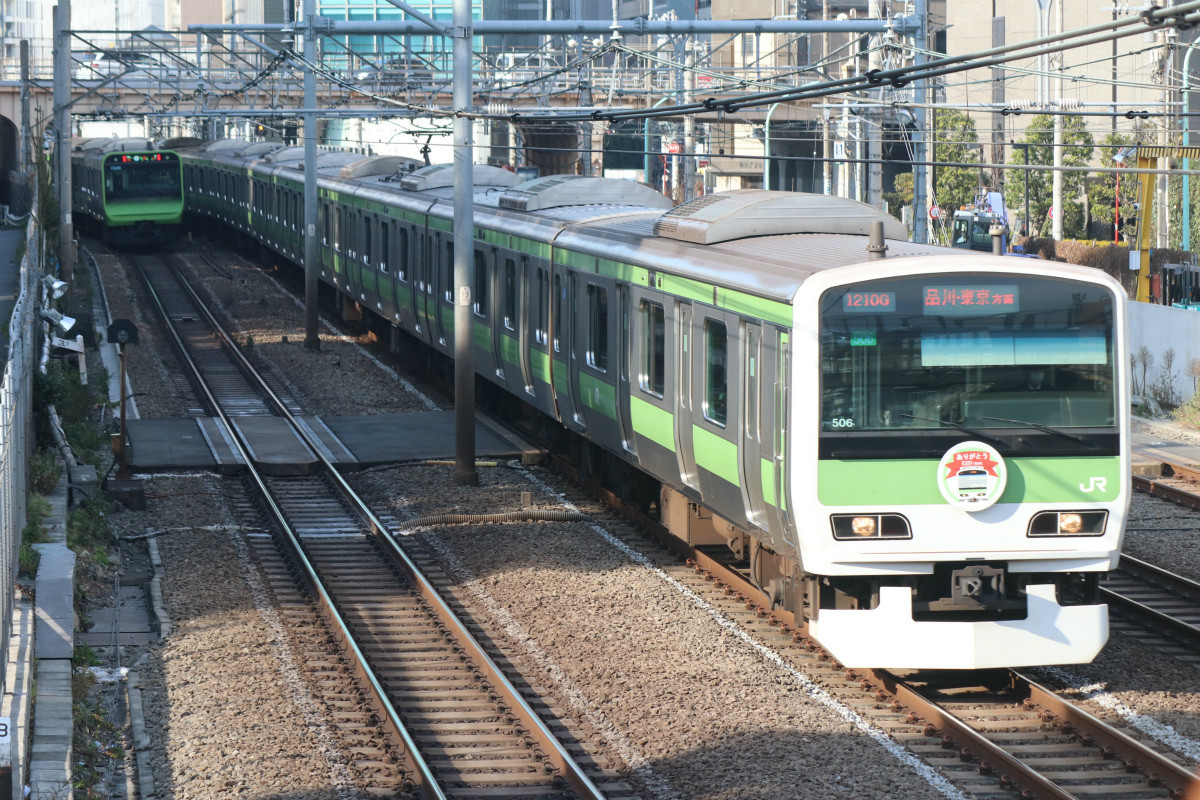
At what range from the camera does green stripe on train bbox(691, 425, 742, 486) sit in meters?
10.5

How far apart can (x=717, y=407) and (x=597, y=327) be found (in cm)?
338

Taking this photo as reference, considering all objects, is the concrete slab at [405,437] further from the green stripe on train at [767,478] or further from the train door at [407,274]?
the green stripe on train at [767,478]

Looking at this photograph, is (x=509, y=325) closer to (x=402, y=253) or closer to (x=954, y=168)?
(x=402, y=253)

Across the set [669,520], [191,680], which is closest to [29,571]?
[191,680]

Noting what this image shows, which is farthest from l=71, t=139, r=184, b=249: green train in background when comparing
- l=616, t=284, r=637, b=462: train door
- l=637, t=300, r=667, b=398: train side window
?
l=637, t=300, r=667, b=398: train side window

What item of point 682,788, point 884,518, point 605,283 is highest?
point 605,283

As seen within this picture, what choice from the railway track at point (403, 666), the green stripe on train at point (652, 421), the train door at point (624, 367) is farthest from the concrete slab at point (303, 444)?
the green stripe on train at point (652, 421)

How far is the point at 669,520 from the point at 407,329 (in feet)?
34.5

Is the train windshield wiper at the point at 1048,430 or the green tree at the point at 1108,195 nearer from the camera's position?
the train windshield wiper at the point at 1048,430

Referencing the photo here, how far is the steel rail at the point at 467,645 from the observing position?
8234 millimetres

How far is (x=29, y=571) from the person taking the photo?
38.2ft

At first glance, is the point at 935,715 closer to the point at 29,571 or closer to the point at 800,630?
the point at 800,630

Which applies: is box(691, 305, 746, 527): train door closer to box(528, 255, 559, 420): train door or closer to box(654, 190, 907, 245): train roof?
box(654, 190, 907, 245): train roof

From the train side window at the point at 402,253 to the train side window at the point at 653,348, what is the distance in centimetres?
1039
